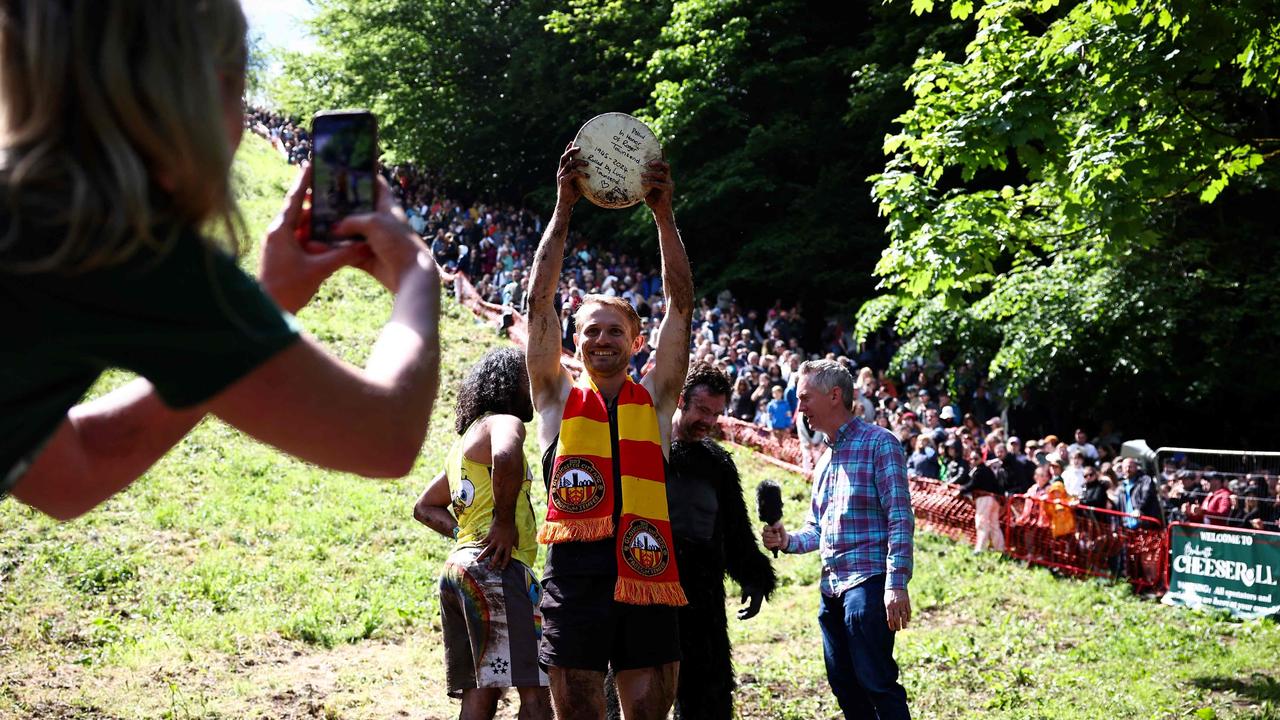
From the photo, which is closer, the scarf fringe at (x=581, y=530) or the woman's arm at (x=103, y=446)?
the woman's arm at (x=103, y=446)

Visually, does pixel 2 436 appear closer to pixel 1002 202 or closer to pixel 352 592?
pixel 352 592

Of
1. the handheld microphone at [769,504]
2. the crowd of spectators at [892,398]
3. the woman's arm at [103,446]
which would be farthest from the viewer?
the crowd of spectators at [892,398]

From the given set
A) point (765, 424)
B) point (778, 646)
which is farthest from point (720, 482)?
point (765, 424)

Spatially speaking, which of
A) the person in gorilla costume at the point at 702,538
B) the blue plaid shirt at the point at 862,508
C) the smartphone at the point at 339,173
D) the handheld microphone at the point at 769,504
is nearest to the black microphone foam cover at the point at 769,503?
the handheld microphone at the point at 769,504

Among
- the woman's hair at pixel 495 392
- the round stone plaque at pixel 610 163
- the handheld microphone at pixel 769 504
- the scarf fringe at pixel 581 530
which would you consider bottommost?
the scarf fringe at pixel 581 530

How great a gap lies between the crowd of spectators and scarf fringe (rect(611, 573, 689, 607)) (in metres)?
1.25

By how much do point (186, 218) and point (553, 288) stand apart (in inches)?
146

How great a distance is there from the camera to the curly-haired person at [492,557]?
5516 mm

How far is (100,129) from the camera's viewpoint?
125 centimetres

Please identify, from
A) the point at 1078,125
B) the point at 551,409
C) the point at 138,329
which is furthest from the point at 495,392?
the point at 1078,125

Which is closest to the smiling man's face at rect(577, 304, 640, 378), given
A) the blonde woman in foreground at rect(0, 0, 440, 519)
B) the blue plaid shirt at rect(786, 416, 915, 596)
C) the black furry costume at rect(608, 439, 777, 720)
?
the black furry costume at rect(608, 439, 777, 720)

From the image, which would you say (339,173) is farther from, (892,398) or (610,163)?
(892,398)

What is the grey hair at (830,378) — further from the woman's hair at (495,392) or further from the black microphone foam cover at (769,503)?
the woman's hair at (495,392)

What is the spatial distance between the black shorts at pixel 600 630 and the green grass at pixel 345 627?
121 inches
